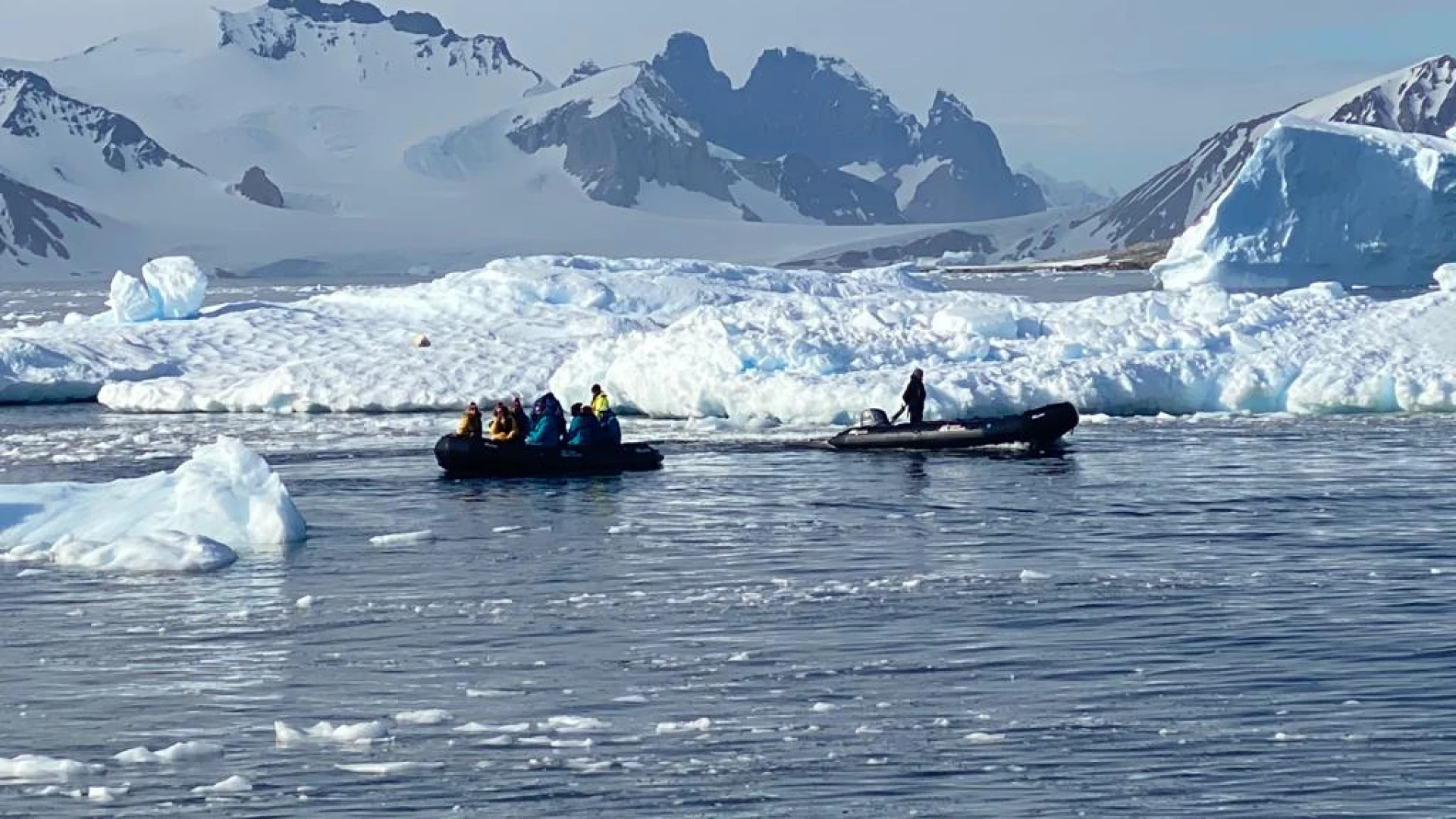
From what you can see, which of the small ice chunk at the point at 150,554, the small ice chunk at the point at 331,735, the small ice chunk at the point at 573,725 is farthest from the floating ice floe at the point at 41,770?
the small ice chunk at the point at 150,554

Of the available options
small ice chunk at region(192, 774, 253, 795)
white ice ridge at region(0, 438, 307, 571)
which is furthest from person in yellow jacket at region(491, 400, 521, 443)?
small ice chunk at region(192, 774, 253, 795)

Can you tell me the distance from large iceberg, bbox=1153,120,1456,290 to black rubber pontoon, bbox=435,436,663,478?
149ft

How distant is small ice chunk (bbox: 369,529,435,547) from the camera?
24953 millimetres

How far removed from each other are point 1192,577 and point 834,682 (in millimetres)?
5767

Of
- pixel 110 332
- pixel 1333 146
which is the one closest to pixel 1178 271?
pixel 1333 146

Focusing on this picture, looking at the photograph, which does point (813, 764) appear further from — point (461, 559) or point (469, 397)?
point (469, 397)

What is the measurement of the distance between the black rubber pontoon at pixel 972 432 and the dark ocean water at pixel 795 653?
309cm


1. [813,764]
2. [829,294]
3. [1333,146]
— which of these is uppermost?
[1333,146]

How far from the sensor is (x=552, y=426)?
3231 cm

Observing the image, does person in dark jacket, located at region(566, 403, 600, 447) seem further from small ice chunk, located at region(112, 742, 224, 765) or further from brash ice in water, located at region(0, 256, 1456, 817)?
small ice chunk, located at region(112, 742, 224, 765)

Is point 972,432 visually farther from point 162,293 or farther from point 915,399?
point 162,293

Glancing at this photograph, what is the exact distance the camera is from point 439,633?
19.3m

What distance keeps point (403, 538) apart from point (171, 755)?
10228mm

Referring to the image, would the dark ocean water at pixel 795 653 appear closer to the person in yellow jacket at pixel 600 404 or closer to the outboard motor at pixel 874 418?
the person in yellow jacket at pixel 600 404
